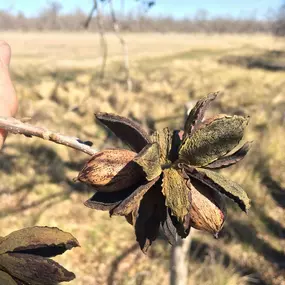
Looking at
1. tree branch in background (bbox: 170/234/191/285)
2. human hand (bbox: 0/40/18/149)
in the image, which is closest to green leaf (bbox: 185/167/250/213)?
human hand (bbox: 0/40/18/149)

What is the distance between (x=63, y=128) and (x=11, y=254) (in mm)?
7056

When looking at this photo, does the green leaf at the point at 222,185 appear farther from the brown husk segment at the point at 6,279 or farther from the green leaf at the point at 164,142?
the brown husk segment at the point at 6,279

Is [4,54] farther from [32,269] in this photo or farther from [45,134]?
[32,269]

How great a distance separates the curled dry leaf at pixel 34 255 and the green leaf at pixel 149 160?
0.54 ft

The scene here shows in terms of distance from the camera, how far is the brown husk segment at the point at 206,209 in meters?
0.77

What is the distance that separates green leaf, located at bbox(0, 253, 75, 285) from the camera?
0.64 meters

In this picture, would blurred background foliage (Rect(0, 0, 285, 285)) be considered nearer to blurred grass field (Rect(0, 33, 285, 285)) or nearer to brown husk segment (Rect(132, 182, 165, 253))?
blurred grass field (Rect(0, 33, 285, 285))

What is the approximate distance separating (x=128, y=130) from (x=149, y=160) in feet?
0.38

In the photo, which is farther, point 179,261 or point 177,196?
point 179,261

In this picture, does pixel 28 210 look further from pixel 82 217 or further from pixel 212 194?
pixel 212 194

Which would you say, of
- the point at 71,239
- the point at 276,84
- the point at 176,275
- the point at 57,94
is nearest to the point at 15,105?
the point at 71,239

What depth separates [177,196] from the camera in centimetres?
73

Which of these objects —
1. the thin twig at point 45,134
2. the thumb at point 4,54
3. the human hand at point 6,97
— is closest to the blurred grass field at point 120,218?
the thumb at point 4,54

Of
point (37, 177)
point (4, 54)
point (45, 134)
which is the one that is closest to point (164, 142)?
point (45, 134)
